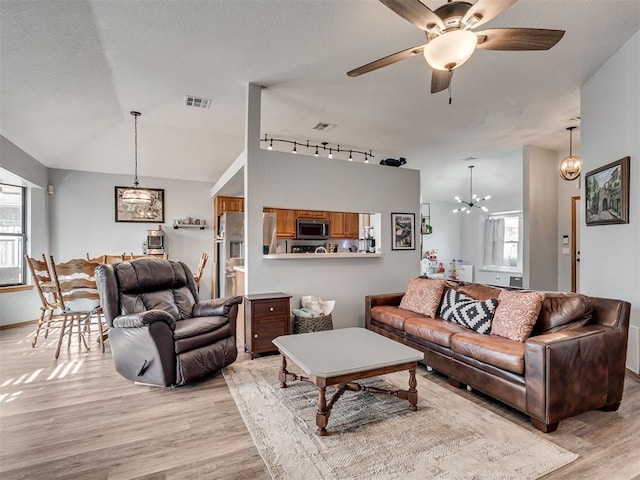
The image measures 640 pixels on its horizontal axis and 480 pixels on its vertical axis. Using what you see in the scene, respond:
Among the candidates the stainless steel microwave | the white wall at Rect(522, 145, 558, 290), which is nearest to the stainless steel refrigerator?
the stainless steel microwave

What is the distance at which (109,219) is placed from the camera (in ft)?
20.0

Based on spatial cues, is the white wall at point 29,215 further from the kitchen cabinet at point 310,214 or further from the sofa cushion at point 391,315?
the sofa cushion at point 391,315

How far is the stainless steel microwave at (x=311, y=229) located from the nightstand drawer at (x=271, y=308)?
2862 mm

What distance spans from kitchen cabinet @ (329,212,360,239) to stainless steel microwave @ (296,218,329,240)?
22 centimetres

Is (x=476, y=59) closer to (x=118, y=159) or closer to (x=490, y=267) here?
(x=118, y=159)

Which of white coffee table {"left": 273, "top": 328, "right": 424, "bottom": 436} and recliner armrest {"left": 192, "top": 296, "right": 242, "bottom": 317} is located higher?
recliner armrest {"left": 192, "top": 296, "right": 242, "bottom": 317}

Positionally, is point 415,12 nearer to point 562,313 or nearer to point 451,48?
point 451,48

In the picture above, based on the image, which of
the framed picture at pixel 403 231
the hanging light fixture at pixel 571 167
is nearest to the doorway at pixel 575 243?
the hanging light fixture at pixel 571 167

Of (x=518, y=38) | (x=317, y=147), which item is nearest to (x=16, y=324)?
(x=317, y=147)

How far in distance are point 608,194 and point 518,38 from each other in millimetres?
2300

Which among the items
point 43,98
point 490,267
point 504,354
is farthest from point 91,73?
point 490,267

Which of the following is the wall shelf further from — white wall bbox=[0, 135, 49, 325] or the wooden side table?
the wooden side table

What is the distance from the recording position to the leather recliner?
282cm

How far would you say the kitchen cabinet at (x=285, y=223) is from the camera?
21.1ft
